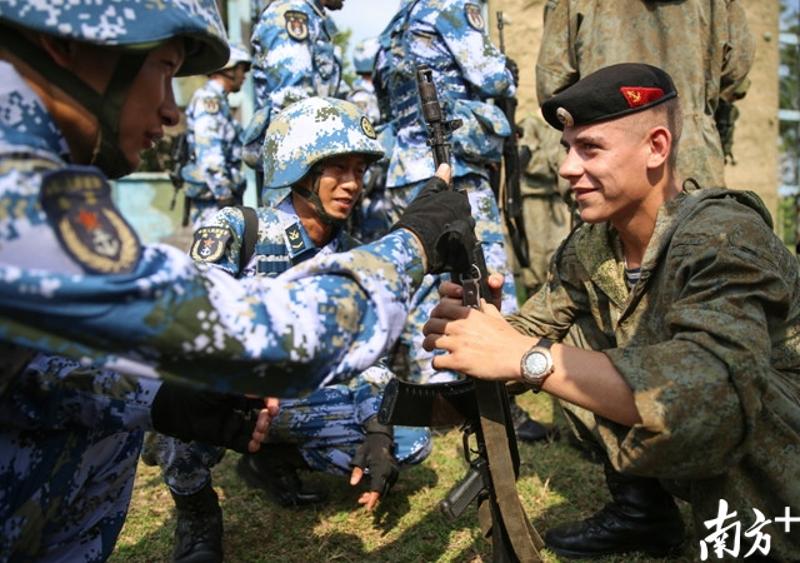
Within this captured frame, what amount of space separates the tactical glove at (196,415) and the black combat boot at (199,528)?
3.74ft

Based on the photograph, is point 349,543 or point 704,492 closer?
point 704,492


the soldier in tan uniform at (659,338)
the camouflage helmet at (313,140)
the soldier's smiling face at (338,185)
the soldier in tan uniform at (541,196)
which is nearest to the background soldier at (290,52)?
the camouflage helmet at (313,140)

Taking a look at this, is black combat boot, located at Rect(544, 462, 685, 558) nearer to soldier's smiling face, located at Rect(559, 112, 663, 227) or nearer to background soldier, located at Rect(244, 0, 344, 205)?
soldier's smiling face, located at Rect(559, 112, 663, 227)

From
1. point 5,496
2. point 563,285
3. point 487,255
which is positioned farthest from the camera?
point 487,255

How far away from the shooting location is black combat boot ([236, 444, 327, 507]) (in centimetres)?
362

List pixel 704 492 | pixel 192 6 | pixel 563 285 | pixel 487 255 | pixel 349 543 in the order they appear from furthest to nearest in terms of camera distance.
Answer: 1. pixel 487 255
2. pixel 349 543
3. pixel 563 285
4. pixel 704 492
5. pixel 192 6

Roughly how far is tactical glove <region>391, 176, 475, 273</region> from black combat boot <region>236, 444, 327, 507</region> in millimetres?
1858

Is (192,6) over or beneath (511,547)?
over

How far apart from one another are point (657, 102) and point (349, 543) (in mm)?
2168

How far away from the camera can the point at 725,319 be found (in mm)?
2004

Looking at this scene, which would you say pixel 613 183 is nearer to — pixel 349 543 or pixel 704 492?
pixel 704 492

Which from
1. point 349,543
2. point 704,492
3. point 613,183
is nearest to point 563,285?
point 613,183

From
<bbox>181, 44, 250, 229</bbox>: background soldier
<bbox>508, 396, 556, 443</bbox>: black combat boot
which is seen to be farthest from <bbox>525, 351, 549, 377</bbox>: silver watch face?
<bbox>181, 44, 250, 229</bbox>: background soldier

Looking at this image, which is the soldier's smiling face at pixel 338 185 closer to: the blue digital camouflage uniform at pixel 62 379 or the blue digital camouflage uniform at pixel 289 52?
the blue digital camouflage uniform at pixel 62 379
